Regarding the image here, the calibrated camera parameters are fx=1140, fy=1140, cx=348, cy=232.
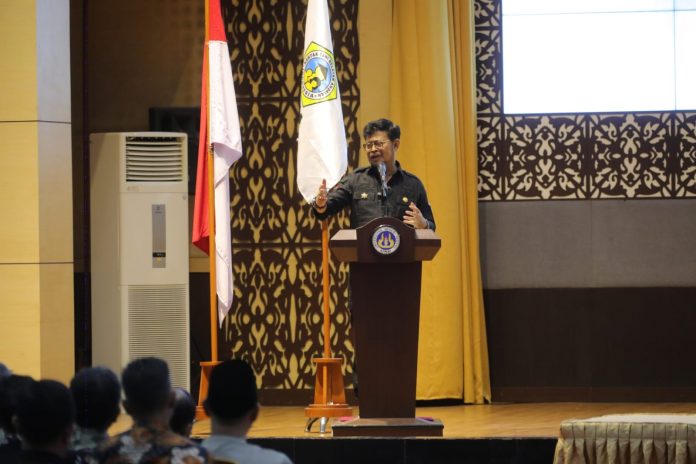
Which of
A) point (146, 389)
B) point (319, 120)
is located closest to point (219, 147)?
point (319, 120)

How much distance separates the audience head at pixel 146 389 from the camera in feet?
8.95

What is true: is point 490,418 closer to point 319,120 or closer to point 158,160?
point 319,120

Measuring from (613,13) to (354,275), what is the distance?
3071mm

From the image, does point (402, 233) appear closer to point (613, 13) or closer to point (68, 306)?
point (68, 306)

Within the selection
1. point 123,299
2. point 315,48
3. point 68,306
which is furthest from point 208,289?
point 315,48

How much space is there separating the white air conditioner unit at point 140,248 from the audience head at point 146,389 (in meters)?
3.78

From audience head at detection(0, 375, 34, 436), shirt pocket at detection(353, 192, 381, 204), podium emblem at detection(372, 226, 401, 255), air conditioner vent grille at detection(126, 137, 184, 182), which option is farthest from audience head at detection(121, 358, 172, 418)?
air conditioner vent grille at detection(126, 137, 184, 182)

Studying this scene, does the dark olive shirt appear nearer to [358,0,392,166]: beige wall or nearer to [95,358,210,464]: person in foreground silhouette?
[358,0,392,166]: beige wall

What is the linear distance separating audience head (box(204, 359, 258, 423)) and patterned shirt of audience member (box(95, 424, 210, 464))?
0.12m

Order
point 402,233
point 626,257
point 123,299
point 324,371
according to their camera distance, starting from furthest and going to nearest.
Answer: point 626,257 → point 123,299 → point 324,371 → point 402,233

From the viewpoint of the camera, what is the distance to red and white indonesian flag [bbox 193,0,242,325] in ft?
19.5

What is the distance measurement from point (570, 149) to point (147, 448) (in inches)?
191

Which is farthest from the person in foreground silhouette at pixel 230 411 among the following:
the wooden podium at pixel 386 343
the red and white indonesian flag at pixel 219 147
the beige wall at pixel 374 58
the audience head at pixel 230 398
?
the beige wall at pixel 374 58

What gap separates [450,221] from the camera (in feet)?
22.3
